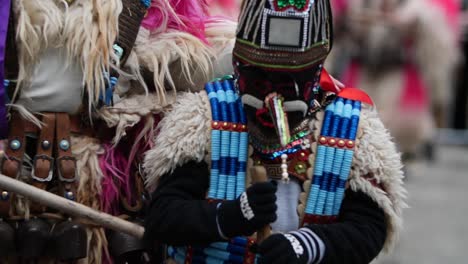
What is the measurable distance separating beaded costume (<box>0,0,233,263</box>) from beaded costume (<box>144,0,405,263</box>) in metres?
0.18

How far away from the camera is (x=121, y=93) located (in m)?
2.59

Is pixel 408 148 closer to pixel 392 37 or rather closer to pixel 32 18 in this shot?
pixel 392 37

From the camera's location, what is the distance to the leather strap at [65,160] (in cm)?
252

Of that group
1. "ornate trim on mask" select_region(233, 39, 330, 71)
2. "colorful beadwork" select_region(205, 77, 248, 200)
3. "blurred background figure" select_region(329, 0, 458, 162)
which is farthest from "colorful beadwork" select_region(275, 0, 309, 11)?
"blurred background figure" select_region(329, 0, 458, 162)

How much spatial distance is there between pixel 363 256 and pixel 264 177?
0.32m

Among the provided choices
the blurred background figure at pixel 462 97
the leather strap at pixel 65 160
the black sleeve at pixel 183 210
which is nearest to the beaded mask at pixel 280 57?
the black sleeve at pixel 183 210

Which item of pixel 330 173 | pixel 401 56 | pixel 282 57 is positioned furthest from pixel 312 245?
pixel 401 56

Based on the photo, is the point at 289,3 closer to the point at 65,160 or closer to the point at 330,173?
the point at 330,173

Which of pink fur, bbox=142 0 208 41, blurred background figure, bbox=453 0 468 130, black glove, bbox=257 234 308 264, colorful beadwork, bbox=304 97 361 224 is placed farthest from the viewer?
blurred background figure, bbox=453 0 468 130

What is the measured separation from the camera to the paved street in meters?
6.26

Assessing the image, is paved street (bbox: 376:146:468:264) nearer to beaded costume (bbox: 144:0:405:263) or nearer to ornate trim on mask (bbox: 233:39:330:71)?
beaded costume (bbox: 144:0:405:263)

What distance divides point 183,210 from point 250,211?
19 cm

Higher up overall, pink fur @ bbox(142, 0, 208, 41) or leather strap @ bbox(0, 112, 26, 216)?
pink fur @ bbox(142, 0, 208, 41)

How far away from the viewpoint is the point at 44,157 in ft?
8.27
